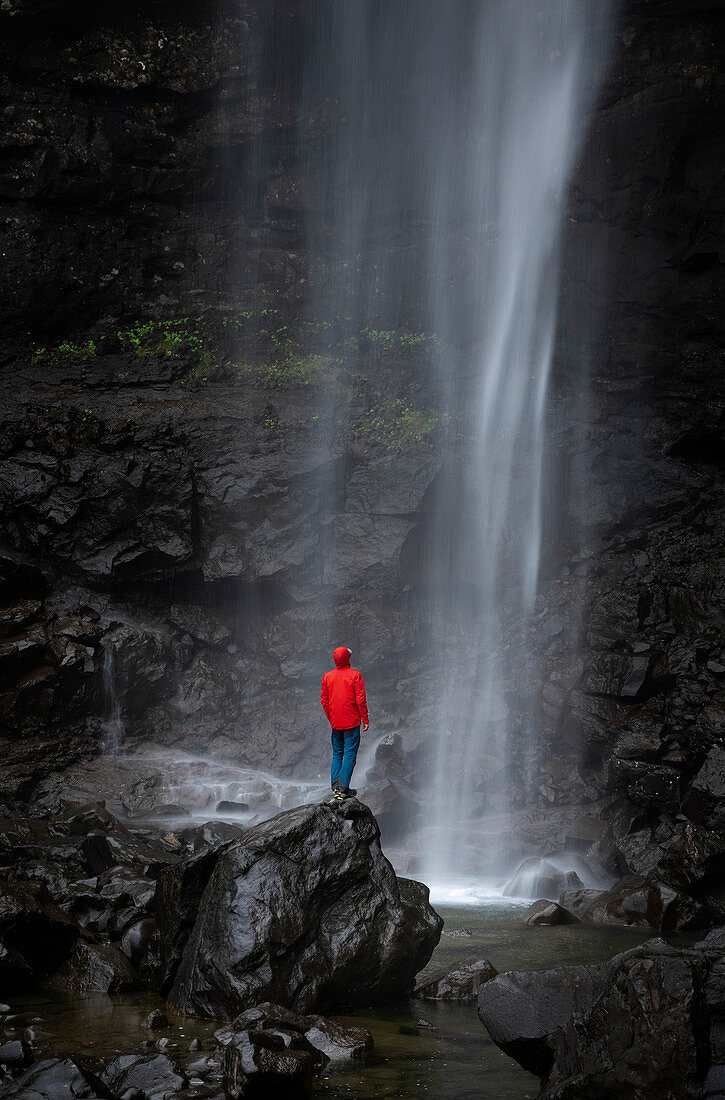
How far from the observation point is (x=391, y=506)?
696 inches

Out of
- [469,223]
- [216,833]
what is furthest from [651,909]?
[469,223]

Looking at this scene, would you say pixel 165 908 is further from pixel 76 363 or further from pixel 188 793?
pixel 76 363

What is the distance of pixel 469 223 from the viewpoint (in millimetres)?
21562

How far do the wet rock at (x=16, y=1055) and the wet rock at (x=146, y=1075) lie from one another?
42cm

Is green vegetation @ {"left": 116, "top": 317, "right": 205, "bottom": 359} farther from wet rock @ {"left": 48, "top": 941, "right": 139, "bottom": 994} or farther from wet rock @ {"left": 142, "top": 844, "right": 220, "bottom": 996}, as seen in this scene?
wet rock @ {"left": 48, "top": 941, "right": 139, "bottom": 994}

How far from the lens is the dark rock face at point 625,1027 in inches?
134

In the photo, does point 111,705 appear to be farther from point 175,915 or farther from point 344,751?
point 175,915

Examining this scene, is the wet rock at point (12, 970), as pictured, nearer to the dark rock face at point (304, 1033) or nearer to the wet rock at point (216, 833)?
the dark rock face at point (304, 1033)

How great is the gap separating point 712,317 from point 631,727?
11.2 m

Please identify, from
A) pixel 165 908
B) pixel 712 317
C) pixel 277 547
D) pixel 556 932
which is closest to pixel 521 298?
pixel 712 317

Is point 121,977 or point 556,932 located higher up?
point 121,977

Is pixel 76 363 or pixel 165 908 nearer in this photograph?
pixel 165 908

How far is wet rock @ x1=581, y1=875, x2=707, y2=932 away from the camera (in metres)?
8.11

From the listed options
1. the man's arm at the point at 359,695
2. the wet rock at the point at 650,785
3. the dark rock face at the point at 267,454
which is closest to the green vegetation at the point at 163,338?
the dark rock face at the point at 267,454
